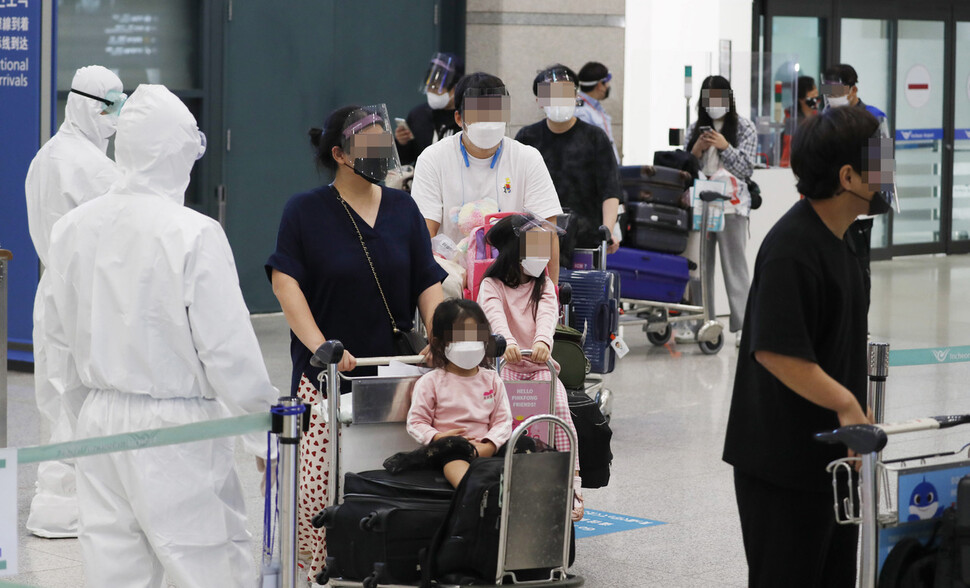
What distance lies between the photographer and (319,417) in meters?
4.43

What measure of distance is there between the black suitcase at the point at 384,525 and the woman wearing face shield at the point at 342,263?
0.33 m

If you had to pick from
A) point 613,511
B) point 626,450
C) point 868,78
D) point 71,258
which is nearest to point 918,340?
point 626,450

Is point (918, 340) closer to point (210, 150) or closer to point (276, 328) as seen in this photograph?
point (276, 328)

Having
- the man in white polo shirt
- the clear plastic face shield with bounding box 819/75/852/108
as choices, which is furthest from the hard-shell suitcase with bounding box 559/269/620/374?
the clear plastic face shield with bounding box 819/75/852/108

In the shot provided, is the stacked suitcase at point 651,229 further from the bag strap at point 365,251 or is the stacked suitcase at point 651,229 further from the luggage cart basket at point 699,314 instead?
the bag strap at point 365,251

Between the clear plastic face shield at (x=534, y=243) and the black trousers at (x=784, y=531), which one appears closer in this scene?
the black trousers at (x=784, y=531)

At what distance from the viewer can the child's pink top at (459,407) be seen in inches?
170

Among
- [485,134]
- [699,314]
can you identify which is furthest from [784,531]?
[699,314]

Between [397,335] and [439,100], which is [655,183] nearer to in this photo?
[439,100]

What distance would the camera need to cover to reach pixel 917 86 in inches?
677

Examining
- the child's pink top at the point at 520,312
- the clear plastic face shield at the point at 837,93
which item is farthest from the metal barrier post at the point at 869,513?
the clear plastic face shield at the point at 837,93

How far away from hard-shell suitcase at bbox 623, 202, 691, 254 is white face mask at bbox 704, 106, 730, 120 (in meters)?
0.70

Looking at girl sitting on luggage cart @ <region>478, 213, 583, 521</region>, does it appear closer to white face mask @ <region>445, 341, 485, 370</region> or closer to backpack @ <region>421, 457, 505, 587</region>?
white face mask @ <region>445, 341, 485, 370</region>

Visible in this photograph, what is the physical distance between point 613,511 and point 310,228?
85.4 inches
